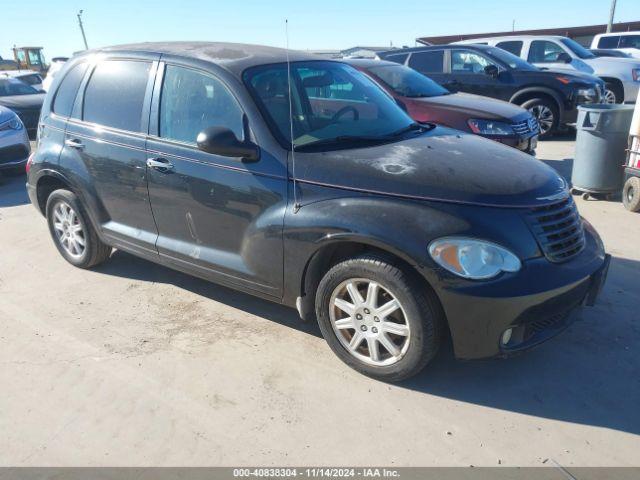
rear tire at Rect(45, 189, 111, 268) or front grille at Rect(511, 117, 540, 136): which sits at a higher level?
front grille at Rect(511, 117, 540, 136)

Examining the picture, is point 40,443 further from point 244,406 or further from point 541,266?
point 541,266

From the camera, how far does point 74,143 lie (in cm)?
432

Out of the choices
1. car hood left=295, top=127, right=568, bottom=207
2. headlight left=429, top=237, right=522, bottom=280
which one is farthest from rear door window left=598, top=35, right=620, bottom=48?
headlight left=429, top=237, right=522, bottom=280

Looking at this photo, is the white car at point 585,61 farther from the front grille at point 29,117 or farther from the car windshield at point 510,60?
the front grille at point 29,117

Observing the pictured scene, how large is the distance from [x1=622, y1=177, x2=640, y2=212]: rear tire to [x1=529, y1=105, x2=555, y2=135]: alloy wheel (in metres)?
4.03

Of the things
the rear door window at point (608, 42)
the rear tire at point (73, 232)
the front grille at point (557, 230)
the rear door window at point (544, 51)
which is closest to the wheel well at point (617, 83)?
the rear door window at point (544, 51)

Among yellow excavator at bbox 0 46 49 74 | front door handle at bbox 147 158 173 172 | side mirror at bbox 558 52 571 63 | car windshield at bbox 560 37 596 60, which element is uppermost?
car windshield at bbox 560 37 596 60

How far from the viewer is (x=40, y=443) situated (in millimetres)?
2742

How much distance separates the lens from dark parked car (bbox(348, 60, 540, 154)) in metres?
6.68

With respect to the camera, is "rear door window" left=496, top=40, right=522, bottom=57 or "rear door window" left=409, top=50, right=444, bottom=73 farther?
"rear door window" left=496, top=40, right=522, bottom=57

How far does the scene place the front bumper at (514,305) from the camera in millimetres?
2658

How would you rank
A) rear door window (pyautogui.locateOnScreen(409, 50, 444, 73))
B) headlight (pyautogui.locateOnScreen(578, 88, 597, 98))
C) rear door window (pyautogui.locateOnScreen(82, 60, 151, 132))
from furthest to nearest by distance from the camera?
rear door window (pyautogui.locateOnScreen(409, 50, 444, 73)), headlight (pyautogui.locateOnScreen(578, 88, 597, 98)), rear door window (pyautogui.locateOnScreen(82, 60, 151, 132))

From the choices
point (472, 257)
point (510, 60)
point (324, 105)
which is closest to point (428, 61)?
point (510, 60)

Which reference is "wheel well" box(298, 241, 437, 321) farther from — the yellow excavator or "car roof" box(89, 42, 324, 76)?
the yellow excavator
